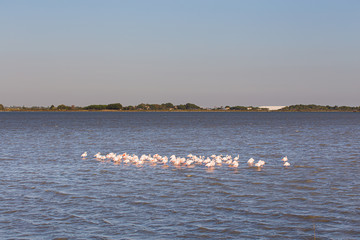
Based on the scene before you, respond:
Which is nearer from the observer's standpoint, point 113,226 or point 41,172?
point 113,226

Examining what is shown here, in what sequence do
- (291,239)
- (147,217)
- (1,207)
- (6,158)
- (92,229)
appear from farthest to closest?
(6,158) < (1,207) < (147,217) < (92,229) < (291,239)

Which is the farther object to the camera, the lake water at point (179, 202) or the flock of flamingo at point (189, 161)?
the flock of flamingo at point (189, 161)

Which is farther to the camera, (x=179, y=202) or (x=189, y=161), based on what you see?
(x=189, y=161)

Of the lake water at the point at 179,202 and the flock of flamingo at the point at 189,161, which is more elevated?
the flock of flamingo at the point at 189,161

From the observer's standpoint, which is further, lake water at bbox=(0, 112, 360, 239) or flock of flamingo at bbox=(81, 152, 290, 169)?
flock of flamingo at bbox=(81, 152, 290, 169)

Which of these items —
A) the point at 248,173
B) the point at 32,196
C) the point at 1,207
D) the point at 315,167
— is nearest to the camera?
the point at 1,207

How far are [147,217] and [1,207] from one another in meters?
4.58

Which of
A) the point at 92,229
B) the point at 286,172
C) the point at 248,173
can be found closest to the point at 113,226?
the point at 92,229

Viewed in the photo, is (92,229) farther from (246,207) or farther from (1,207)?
(246,207)

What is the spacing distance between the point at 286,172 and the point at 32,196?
11.4 meters

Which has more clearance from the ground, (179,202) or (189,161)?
(189,161)

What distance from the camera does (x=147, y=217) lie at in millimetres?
11859

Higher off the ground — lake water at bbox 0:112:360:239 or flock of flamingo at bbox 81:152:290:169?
flock of flamingo at bbox 81:152:290:169

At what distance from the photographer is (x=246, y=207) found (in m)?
12.9
